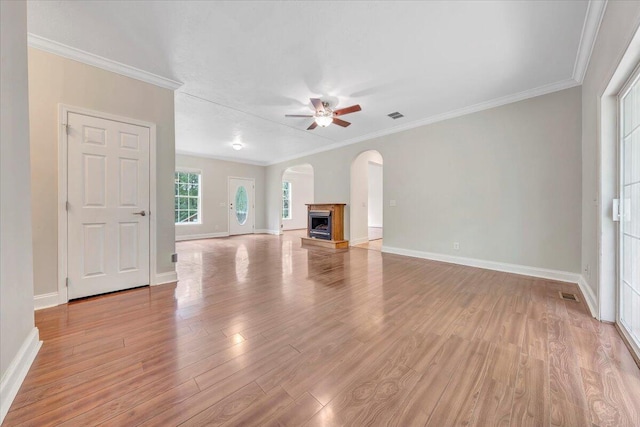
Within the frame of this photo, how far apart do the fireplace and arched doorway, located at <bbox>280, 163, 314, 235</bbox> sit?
365cm

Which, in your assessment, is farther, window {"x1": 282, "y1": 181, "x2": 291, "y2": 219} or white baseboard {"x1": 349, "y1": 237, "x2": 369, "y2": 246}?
window {"x1": 282, "y1": 181, "x2": 291, "y2": 219}

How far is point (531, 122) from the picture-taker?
11.3ft

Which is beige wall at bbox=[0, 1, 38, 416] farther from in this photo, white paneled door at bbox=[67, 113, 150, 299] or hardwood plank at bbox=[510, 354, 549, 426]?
hardwood plank at bbox=[510, 354, 549, 426]

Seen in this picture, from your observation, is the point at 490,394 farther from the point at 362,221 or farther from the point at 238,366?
the point at 362,221

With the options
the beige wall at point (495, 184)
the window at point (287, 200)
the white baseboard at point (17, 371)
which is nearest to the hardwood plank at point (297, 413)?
the white baseboard at point (17, 371)

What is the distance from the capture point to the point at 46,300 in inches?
94.3

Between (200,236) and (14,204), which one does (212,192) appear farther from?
(14,204)

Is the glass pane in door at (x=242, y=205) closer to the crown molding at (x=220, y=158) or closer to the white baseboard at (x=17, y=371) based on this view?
the crown molding at (x=220, y=158)

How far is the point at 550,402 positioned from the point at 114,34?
4.29 meters

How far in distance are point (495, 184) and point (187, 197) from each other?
7.83 m

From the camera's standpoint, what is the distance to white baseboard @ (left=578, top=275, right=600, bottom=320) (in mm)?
2201

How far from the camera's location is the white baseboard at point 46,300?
7.68 ft

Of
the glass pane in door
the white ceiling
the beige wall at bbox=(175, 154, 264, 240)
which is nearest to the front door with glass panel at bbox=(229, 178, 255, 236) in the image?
the glass pane in door

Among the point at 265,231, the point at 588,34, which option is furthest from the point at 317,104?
the point at 265,231
